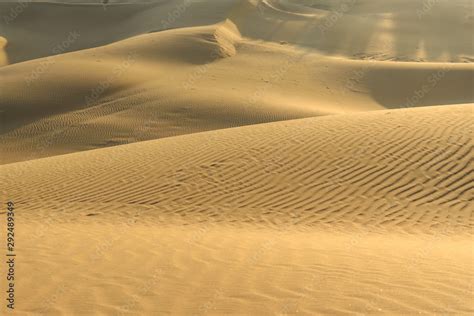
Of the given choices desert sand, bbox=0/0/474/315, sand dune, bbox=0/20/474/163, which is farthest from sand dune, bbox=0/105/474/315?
sand dune, bbox=0/20/474/163

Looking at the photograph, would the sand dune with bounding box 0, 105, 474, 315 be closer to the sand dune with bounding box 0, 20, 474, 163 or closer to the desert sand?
the desert sand

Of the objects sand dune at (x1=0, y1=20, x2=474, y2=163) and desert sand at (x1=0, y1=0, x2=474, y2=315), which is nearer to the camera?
desert sand at (x1=0, y1=0, x2=474, y2=315)

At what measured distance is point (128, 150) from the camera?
13.2 m

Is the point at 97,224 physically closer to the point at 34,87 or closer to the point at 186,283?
the point at 186,283

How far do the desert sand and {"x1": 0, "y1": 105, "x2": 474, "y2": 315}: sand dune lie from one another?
0.11ft

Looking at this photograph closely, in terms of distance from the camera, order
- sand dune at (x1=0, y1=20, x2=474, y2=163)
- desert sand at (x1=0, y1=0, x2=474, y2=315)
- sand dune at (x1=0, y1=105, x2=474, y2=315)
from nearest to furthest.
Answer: sand dune at (x1=0, y1=105, x2=474, y2=315)
desert sand at (x1=0, y1=0, x2=474, y2=315)
sand dune at (x1=0, y1=20, x2=474, y2=163)

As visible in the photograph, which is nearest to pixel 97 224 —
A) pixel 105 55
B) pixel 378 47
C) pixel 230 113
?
pixel 230 113

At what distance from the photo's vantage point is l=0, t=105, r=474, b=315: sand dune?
17.0 feet

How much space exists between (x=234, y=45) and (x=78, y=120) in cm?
1133

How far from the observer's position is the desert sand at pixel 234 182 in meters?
5.32

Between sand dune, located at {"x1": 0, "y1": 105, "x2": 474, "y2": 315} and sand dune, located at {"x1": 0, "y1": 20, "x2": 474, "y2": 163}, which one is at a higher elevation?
sand dune, located at {"x1": 0, "y1": 20, "x2": 474, "y2": 163}

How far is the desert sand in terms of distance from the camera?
17.5 feet

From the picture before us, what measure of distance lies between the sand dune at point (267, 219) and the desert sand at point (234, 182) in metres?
0.03

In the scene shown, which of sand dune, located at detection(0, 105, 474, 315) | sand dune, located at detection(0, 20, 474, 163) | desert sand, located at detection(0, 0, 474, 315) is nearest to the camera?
sand dune, located at detection(0, 105, 474, 315)
